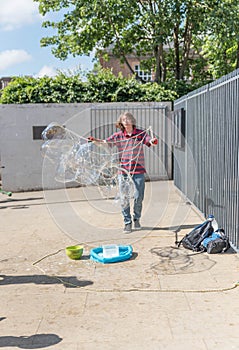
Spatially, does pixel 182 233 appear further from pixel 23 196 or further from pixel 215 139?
pixel 23 196

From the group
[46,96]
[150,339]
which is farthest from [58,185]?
[150,339]

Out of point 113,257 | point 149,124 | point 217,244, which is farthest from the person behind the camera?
point 149,124

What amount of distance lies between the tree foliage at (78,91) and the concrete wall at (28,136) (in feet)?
1.52

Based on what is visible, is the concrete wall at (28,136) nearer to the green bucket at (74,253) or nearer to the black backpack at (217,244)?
the green bucket at (74,253)

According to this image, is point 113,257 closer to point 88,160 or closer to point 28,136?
point 88,160

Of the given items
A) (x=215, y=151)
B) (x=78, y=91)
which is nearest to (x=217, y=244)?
(x=215, y=151)

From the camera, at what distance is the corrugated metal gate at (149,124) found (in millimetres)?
14539

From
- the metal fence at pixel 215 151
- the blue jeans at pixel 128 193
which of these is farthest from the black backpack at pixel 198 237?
the blue jeans at pixel 128 193

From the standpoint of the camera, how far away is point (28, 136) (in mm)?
14477

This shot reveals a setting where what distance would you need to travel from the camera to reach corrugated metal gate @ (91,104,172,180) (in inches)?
572

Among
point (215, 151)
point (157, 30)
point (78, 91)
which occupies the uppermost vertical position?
point (157, 30)

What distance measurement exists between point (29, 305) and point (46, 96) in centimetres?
1061

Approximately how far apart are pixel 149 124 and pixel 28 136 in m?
3.78

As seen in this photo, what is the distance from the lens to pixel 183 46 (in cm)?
2017
